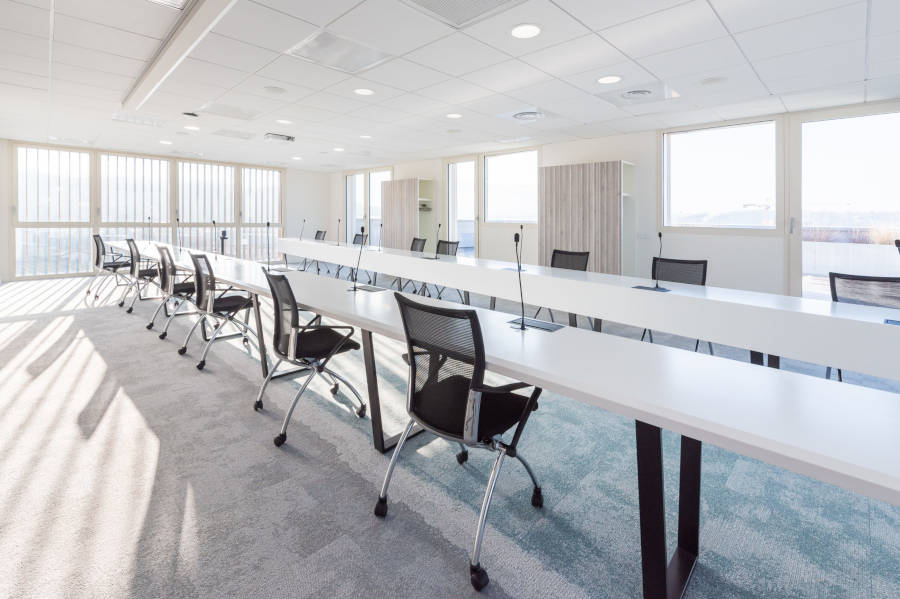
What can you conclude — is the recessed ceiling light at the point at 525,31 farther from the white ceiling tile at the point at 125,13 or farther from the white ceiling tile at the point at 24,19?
the white ceiling tile at the point at 24,19

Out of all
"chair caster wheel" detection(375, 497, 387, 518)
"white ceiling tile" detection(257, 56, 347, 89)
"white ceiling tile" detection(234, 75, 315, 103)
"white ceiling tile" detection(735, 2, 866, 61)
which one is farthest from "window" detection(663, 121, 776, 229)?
"chair caster wheel" detection(375, 497, 387, 518)

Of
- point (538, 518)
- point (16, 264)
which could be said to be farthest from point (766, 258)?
point (16, 264)

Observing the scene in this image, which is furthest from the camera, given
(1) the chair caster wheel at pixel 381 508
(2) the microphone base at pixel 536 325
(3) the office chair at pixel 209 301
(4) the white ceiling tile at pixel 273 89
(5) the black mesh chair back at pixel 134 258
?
(5) the black mesh chair back at pixel 134 258

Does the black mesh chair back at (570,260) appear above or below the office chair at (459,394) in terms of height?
above

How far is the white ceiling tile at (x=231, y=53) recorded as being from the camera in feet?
12.1

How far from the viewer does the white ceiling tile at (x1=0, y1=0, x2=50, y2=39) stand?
3.29 m

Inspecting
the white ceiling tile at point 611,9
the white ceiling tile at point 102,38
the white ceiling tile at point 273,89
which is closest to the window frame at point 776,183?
the white ceiling tile at point 611,9

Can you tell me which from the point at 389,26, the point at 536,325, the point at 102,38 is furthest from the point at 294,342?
the point at 102,38

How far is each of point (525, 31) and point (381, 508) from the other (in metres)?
3.29

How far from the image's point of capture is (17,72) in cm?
459

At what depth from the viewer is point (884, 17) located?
10.5 ft

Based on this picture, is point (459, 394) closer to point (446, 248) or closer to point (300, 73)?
point (300, 73)

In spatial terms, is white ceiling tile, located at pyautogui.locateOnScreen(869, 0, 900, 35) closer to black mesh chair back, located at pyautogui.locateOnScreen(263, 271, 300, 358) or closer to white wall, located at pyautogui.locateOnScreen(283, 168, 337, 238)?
black mesh chair back, located at pyautogui.locateOnScreen(263, 271, 300, 358)

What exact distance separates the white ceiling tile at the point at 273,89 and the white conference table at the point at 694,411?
12.3ft
